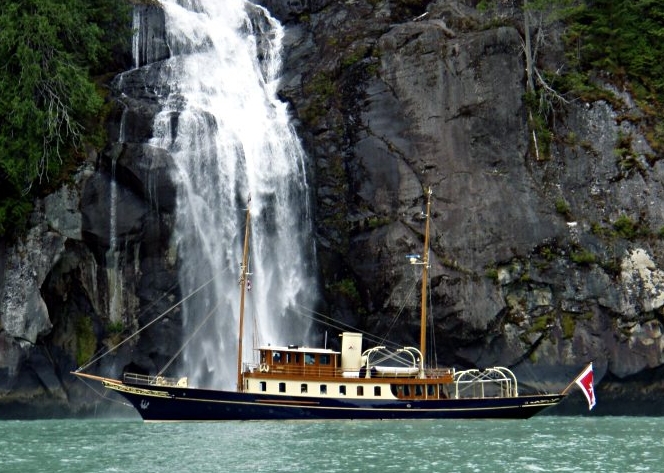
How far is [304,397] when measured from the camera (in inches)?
1521

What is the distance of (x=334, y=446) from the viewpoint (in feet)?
98.0

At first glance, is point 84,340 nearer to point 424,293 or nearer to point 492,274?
point 424,293

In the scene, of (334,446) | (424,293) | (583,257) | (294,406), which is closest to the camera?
(334,446)

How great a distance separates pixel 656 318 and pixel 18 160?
29123 millimetres

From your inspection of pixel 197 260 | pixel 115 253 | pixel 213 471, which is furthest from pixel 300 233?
pixel 213 471

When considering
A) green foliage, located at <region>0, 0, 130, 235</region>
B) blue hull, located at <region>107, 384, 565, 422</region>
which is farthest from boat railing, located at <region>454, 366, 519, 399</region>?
green foliage, located at <region>0, 0, 130, 235</region>

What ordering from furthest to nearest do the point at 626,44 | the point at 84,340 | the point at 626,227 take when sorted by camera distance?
1. the point at 626,44
2. the point at 626,227
3. the point at 84,340

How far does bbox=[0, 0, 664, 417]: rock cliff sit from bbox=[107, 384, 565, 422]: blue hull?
5954 mm

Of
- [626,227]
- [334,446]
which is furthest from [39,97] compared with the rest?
[626,227]

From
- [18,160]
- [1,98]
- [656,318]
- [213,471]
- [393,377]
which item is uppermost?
[1,98]

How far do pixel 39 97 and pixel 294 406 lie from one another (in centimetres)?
1871

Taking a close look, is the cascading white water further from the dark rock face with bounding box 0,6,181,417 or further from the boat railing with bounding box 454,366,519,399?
the boat railing with bounding box 454,366,519,399

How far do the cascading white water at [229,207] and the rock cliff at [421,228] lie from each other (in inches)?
35.7

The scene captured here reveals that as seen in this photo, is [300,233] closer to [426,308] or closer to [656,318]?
[426,308]
